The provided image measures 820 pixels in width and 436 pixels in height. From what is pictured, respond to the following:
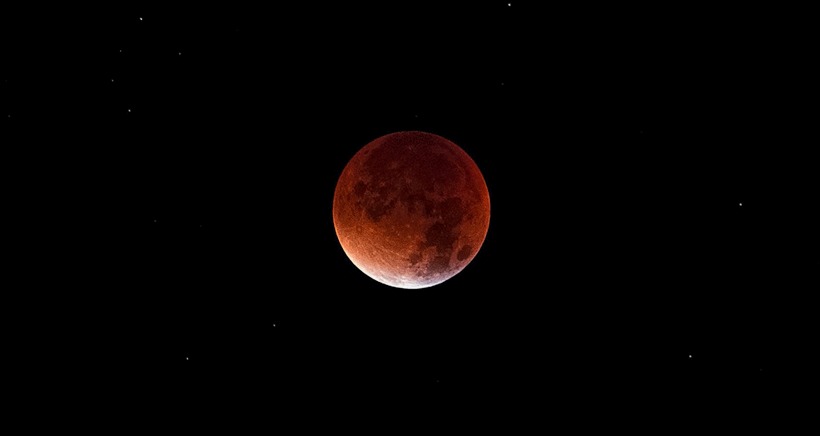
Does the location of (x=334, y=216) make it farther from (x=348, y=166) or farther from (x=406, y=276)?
(x=406, y=276)

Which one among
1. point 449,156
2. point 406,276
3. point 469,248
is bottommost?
point 406,276

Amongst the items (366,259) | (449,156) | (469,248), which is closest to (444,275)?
(469,248)

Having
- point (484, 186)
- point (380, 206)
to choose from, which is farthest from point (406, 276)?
point (484, 186)

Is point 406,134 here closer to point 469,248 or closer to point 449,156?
point 449,156

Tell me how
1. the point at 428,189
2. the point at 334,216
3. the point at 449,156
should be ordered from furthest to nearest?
the point at 334,216
the point at 449,156
the point at 428,189

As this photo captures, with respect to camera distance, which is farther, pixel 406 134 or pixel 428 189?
pixel 406 134

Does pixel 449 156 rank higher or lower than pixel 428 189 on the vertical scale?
higher

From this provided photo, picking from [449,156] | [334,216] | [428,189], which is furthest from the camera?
[334,216]
